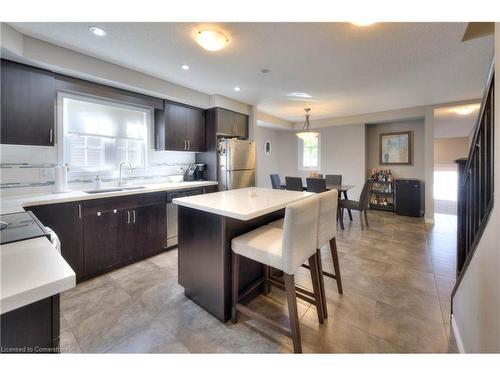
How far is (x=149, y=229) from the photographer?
9.55ft

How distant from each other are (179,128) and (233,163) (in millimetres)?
1070

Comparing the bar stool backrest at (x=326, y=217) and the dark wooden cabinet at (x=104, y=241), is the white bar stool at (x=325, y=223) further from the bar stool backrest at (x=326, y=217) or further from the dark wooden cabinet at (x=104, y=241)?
the dark wooden cabinet at (x=104, y=241)

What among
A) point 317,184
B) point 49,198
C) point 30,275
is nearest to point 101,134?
point 49,198

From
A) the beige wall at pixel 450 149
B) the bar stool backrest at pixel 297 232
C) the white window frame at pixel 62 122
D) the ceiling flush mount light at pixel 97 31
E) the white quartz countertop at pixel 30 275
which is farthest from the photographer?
the beige wall at pixel 450 149

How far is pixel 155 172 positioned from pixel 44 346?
3145mm

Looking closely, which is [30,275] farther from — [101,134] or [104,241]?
[101,134]

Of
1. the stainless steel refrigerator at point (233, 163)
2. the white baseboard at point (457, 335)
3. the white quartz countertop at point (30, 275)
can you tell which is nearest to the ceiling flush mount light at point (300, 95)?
the stainless steel refrigerator at point (233, 163)

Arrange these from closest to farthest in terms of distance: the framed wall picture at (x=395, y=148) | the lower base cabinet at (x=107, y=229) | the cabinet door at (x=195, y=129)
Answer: the lower base cabinet at (x=107, y=229) < the cabinet door at (x=195, y=129) < the framed wall picture at (x=395, y=148)

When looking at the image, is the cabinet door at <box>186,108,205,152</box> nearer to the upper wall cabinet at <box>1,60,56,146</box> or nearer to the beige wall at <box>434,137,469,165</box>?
the upper wall cabinet at <box>1,60,56,146</box>

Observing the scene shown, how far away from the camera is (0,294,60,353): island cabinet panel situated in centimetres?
63

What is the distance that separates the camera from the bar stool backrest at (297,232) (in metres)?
1.36

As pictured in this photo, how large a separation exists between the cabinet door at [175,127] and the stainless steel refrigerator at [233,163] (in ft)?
2.22
